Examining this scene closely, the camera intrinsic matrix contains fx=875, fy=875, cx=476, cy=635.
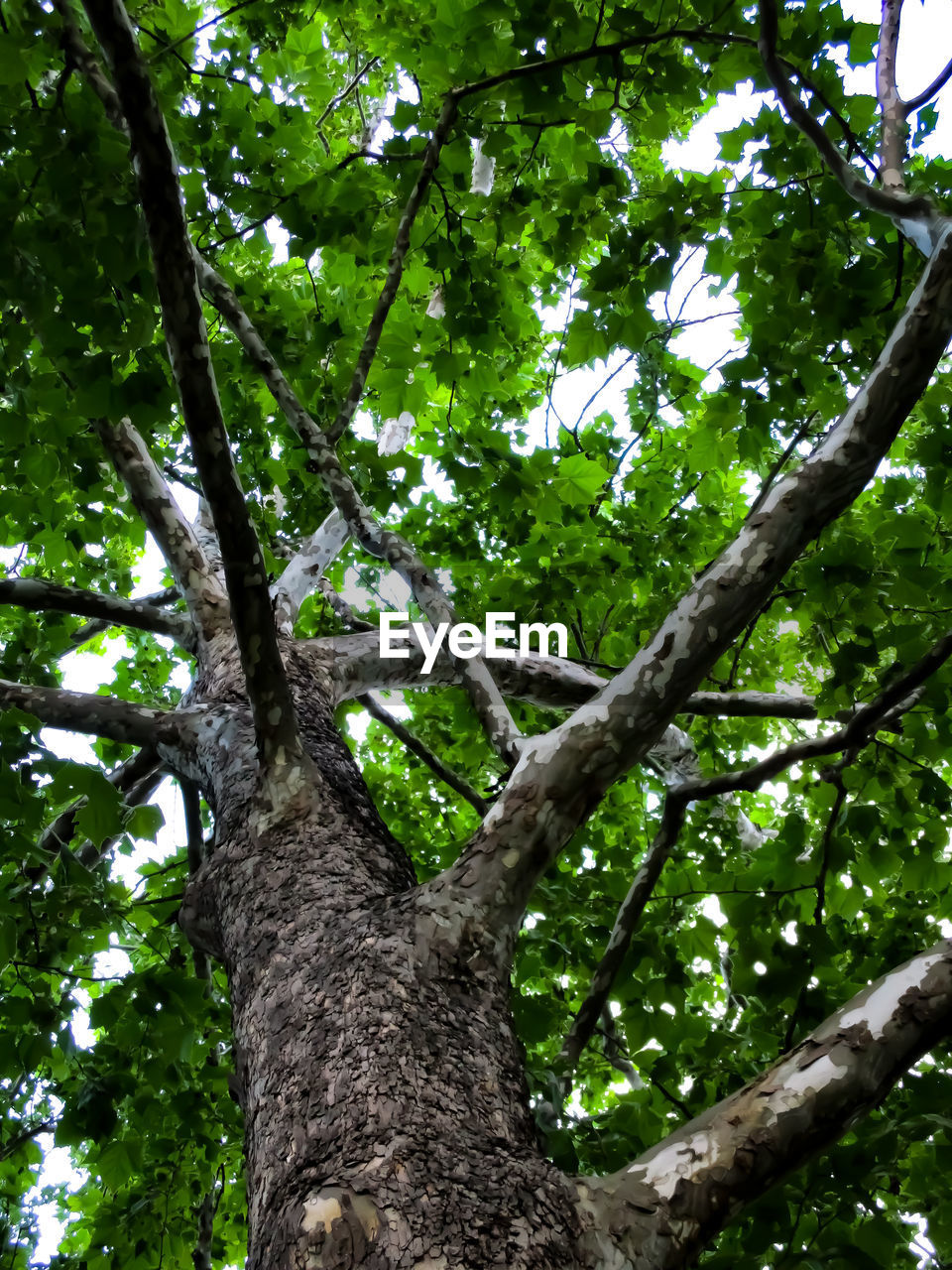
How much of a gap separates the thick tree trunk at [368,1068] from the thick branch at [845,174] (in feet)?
6.21

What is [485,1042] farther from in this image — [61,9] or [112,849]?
[112,849]

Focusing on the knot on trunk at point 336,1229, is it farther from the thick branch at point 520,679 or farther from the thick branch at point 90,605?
the thick branch at point 90,605

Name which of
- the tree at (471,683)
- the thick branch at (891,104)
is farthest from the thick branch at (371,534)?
the thick branch at (891,104)

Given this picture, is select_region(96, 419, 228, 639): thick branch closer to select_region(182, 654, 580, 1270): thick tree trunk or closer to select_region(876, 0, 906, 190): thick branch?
select_region(182, 654, 580, 1270): thick tree trunk

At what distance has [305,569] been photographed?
4359mm

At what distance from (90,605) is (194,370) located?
189 centimetres

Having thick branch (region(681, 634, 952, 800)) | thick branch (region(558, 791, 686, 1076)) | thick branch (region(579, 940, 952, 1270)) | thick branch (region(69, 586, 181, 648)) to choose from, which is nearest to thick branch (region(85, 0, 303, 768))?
thick branch (region(558, 791, 686, 1076))

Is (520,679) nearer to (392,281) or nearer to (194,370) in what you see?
(392,281)

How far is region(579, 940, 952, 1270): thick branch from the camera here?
135 cm

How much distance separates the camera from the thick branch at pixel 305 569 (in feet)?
13.2

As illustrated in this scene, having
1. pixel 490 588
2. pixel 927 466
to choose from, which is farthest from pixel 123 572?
pixel 927 466

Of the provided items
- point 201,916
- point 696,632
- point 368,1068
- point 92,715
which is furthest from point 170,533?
point 368,1068

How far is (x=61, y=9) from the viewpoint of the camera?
2.05m

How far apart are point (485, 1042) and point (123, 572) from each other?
4.91 metres
